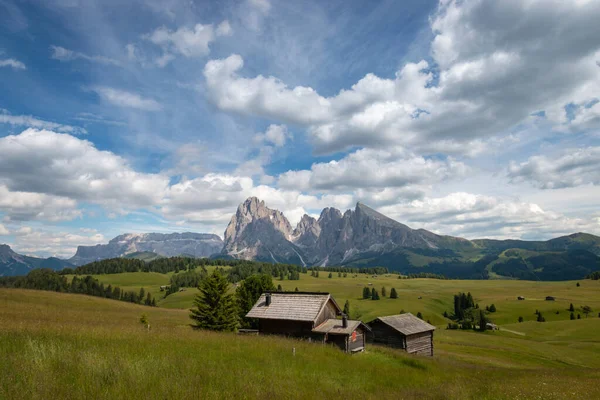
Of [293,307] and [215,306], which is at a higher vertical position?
[293,307]

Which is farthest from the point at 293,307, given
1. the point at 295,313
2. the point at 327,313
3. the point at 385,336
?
the point at 385,336

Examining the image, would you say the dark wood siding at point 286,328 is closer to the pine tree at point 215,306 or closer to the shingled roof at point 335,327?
the shingled roof at point 335,327

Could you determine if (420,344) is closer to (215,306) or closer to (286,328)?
(286,328)

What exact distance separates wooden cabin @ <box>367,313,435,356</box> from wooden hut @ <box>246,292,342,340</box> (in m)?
15.1

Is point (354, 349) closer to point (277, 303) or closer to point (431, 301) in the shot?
point (277, 303)

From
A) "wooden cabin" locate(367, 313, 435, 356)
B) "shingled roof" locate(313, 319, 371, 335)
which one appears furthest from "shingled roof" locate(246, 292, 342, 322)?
"wooden cabin" locate(367, 313, 435, 356)

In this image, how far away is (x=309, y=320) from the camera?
3475 cm

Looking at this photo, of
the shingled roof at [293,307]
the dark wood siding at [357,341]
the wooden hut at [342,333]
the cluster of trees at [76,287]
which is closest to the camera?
the wooden hut at [342,333]

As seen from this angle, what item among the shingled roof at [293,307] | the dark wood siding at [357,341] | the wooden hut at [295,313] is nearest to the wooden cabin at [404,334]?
the dark wood siding at [357,341]

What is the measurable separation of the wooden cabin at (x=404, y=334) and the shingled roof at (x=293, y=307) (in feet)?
59.0

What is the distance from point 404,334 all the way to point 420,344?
16.6 feet

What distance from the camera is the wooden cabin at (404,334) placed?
4853 centimetres

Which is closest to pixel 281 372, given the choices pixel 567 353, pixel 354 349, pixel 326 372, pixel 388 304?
pixel 326 372

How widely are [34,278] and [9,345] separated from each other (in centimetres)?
17126
